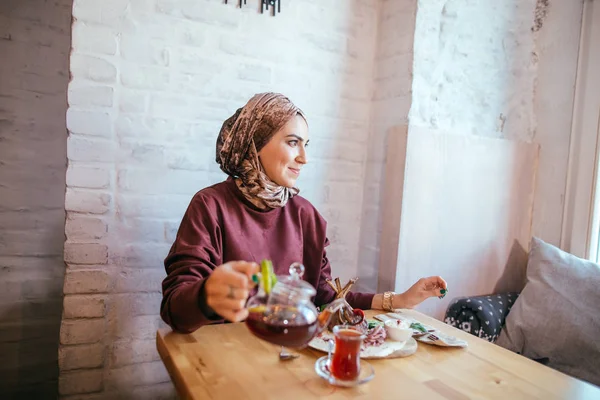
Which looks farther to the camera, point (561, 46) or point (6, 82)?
point (561, 46)

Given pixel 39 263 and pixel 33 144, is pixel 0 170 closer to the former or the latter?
pixel 33 144

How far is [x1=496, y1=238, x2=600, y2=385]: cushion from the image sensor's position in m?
1.69

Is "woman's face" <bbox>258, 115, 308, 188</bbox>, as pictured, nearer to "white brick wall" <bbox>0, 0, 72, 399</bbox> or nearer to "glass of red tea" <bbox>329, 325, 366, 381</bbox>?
"glass of red tea" <bbox>329, 325, 366, 381</bbox>

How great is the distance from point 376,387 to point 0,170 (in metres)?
1.97

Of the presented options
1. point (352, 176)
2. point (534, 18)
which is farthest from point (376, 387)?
point (534, 18)

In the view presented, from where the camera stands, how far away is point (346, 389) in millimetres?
911

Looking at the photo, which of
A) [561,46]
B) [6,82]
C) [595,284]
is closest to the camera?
[595,284]

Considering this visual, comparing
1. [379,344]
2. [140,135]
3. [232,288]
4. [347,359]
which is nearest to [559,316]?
[379,344]

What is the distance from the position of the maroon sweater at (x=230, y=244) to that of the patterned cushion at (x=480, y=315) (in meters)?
0.65

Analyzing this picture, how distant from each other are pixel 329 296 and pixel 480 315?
724mm

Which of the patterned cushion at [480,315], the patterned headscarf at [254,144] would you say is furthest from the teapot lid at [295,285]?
the patterned cushion at [480,315]

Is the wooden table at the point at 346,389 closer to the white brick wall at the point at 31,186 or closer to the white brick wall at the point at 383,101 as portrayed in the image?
the white brick wall at the point at 383,101

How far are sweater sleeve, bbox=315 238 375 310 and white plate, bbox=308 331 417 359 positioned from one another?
336 millimetres

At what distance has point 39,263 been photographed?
211 centimetres
